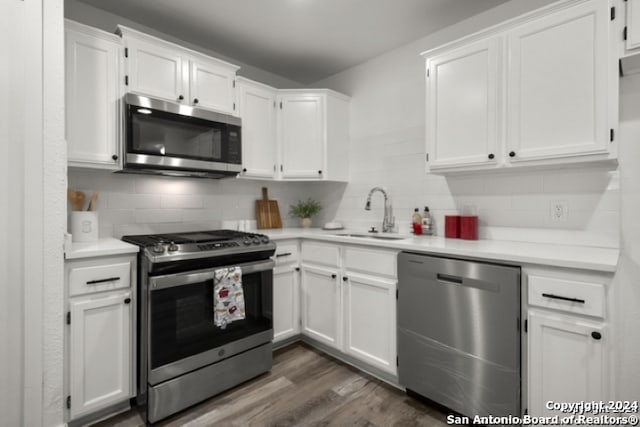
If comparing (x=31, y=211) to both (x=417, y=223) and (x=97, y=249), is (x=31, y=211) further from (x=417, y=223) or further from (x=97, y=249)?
(x=417, y=223)

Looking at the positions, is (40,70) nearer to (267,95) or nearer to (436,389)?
(267,95)

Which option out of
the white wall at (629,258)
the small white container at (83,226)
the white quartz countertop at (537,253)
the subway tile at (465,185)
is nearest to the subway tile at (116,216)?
the small white container at (83,226)

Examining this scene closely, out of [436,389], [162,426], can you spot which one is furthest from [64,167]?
[436,389]

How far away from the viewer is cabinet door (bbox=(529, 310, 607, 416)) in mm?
1380

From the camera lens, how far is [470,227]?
225 cm

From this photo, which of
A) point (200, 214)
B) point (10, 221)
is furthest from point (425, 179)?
point (10, 221)

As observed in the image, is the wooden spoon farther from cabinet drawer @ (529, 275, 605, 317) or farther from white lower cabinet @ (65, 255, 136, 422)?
cabinet drawer @ (529, 275, 605, 317)

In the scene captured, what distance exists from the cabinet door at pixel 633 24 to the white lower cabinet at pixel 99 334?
284 cm

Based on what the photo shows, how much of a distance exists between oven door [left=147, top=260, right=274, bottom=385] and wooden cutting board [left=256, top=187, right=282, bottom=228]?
0.98 meters

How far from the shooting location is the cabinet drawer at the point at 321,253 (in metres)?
2.48

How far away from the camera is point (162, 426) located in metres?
1.79

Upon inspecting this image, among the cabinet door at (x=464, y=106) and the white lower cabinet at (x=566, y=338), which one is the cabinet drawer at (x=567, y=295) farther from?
the cabinet door at (x=464, y=106)

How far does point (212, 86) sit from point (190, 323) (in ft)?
5.79

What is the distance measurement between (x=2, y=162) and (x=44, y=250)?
38cm
